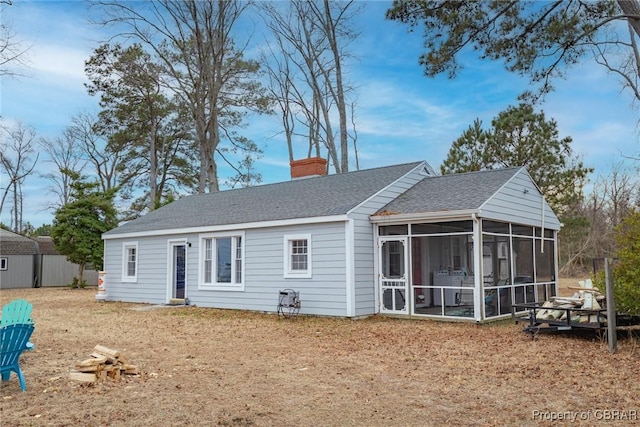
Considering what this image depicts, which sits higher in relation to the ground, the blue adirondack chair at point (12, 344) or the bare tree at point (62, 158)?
the bare tree at point (62, 158)

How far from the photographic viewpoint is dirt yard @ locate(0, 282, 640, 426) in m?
4.59

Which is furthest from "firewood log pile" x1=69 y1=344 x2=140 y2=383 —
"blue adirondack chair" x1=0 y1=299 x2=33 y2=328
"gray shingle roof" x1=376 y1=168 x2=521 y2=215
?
"gray shingle roof" x1=376 y1=168 x2=521 y2=215

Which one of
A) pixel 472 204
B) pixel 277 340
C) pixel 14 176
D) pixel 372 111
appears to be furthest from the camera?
pixel 14 176

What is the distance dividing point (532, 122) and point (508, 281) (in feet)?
44.0

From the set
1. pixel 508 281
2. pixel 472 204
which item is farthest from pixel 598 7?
pixel 508 281

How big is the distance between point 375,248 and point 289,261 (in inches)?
85.2

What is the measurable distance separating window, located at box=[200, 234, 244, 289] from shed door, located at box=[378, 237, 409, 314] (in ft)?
12.8

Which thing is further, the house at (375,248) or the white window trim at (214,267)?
the white window trim at (214,267)

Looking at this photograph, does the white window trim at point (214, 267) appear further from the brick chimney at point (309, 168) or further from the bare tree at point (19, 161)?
the bare tree at point (19, 161)

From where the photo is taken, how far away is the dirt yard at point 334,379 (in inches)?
181

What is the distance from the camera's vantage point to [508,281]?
11578 mm

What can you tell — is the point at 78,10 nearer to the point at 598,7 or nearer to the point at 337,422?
the point at 598,7

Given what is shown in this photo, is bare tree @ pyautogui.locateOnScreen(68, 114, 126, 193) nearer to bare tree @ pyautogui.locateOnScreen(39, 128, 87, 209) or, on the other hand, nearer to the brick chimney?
bare tree @ pyautogui.locateOnScreen(39, 128, 87, 209)

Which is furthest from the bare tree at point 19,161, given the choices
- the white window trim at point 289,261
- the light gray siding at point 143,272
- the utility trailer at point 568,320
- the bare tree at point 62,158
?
the utility trailer at point 568,320
